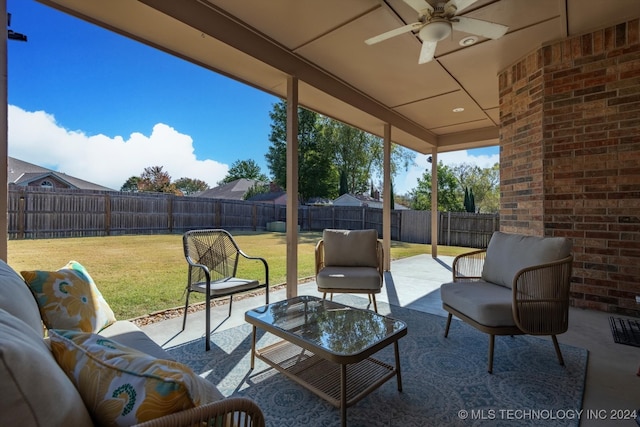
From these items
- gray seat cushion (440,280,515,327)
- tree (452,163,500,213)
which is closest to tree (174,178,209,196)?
tree (452,163,500,213)

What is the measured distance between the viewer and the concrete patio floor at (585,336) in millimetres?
1696

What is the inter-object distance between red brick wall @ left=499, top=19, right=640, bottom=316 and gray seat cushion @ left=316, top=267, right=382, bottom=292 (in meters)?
2.01

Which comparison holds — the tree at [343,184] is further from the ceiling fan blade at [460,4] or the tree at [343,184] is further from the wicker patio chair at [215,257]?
the ceiling fan blade at [460,4]

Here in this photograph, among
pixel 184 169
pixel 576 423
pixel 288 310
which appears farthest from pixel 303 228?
pixel 184 169

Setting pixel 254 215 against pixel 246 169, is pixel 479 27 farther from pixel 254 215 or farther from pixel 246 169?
pixel 246 169

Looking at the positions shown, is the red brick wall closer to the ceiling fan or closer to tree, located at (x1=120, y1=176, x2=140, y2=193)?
the ceiling fan

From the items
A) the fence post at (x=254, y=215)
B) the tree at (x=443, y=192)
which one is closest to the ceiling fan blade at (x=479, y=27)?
the fence post at (x=254, y=215)

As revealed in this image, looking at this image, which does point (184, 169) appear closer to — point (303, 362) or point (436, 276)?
point (436, 276)

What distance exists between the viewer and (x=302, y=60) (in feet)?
11.2

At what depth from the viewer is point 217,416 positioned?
714mm

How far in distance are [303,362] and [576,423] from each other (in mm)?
1485

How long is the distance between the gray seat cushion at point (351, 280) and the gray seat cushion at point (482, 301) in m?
0.66

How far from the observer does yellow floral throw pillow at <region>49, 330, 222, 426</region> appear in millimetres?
645

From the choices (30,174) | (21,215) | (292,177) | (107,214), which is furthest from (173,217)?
(292,177)
